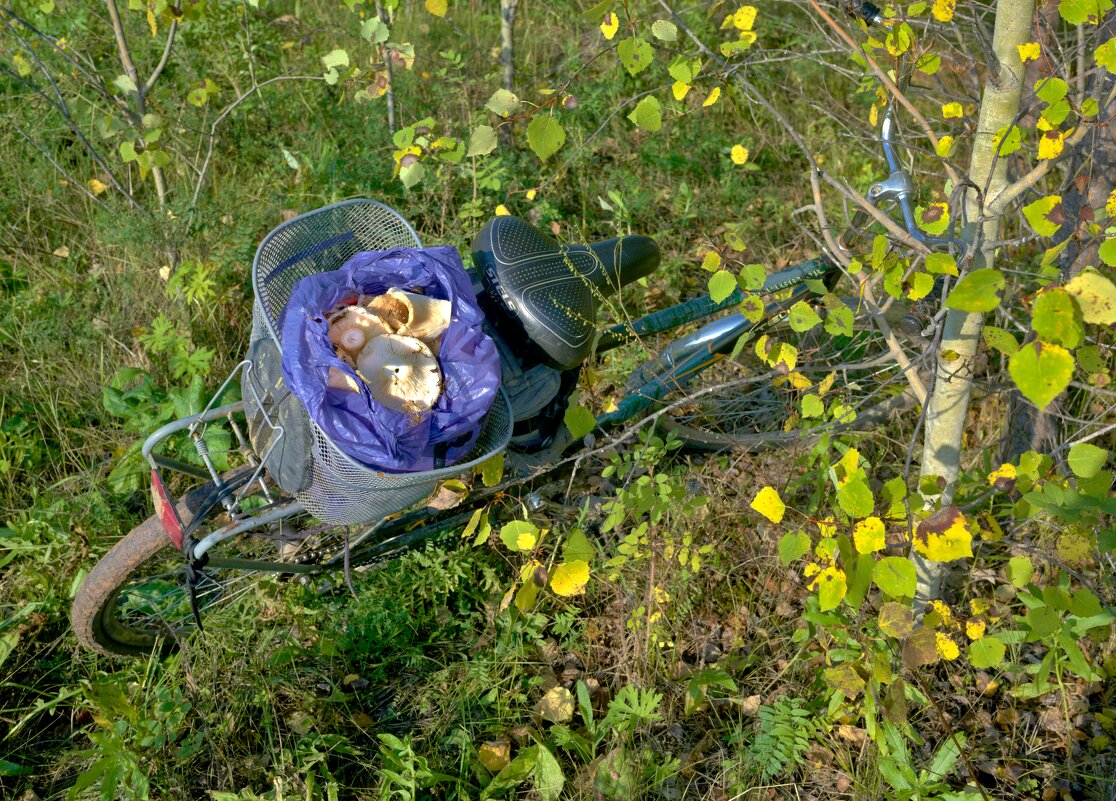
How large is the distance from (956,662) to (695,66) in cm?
195

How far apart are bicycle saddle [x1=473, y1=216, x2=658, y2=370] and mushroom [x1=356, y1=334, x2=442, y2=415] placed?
14.9 inches

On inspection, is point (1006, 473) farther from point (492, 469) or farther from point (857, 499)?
point (492, 469)

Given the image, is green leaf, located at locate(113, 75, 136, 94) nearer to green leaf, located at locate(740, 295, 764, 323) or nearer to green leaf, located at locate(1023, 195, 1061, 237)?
green leaf, located at locate(740, 295, 764, 323)

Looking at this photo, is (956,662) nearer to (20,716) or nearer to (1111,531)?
(1111,531)

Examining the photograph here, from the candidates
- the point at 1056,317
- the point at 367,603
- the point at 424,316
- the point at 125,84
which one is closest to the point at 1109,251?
the point at 1056,317

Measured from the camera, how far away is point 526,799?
252 centimetres

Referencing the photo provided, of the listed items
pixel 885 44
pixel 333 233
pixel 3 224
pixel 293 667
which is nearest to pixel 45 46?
pixel 3 224

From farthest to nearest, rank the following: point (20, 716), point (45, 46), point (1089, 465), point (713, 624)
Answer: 1. point (45, 46)
2. point (713, 624)
3. point (20, 716)
4. point (1089, 465)

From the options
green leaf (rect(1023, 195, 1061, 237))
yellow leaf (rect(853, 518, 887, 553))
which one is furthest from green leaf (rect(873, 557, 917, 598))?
green leaf (rect(1023, 195, 1061, 237))

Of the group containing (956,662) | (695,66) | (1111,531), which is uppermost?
(695,66)

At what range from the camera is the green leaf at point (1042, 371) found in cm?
138

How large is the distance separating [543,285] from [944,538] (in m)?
1.18

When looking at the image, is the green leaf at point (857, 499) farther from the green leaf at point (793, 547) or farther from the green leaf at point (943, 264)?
the green leaf at point (943, 264)

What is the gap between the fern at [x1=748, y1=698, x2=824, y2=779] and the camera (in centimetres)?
255
